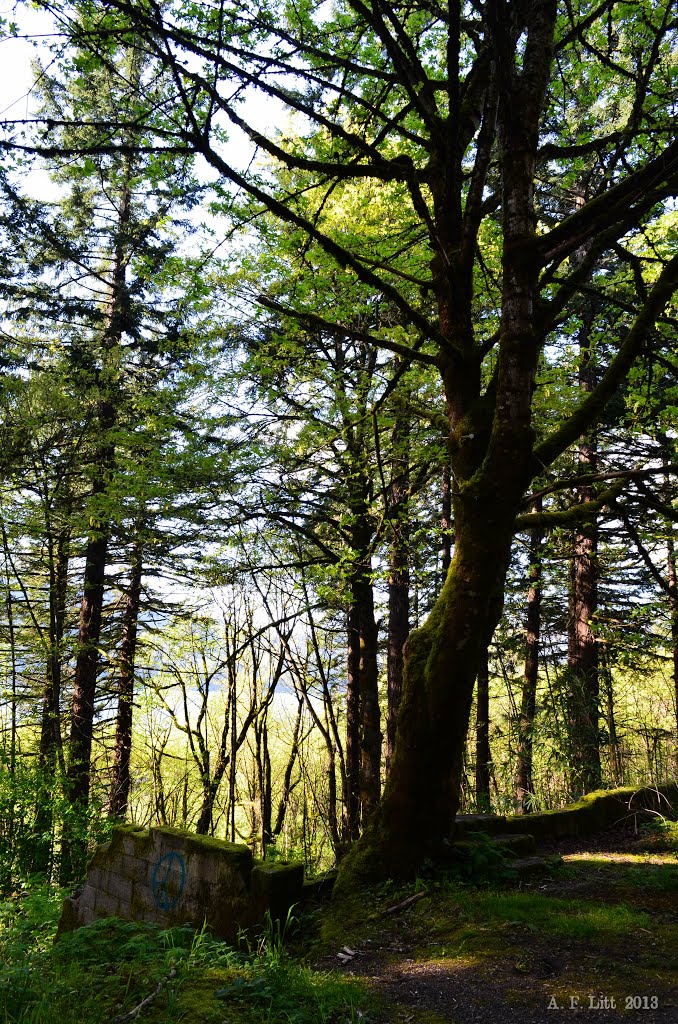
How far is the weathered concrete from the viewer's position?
16.4 feet

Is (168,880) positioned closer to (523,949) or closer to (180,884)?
(180,884)

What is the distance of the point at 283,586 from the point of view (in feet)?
31.1

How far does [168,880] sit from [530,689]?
9356 millimetres

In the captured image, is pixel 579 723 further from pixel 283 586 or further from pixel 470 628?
pixel 470 628

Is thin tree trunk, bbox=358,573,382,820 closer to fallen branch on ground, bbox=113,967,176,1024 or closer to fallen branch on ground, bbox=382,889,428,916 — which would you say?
fallen branch on ground, bbox=382,889,428,916

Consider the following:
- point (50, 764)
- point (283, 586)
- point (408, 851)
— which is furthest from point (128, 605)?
point (408, 851)

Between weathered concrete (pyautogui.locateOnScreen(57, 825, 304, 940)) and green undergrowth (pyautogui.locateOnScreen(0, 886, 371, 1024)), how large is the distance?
0.92 m

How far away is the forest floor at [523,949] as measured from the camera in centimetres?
315

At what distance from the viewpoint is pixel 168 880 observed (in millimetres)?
5461

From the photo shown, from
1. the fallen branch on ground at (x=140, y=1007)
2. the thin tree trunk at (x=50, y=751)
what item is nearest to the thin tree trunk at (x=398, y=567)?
the thin tree trunk at (x=50, y=751)

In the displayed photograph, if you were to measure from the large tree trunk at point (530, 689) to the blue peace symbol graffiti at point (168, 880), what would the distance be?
609 cm

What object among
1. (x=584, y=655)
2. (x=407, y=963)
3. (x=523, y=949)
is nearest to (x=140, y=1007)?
(x=407, y=963)

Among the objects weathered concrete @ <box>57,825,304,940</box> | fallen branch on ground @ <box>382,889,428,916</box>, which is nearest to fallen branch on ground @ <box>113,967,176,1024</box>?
weathered concrete @ <box>57,825,304,940</box>

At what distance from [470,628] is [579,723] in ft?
23.7
